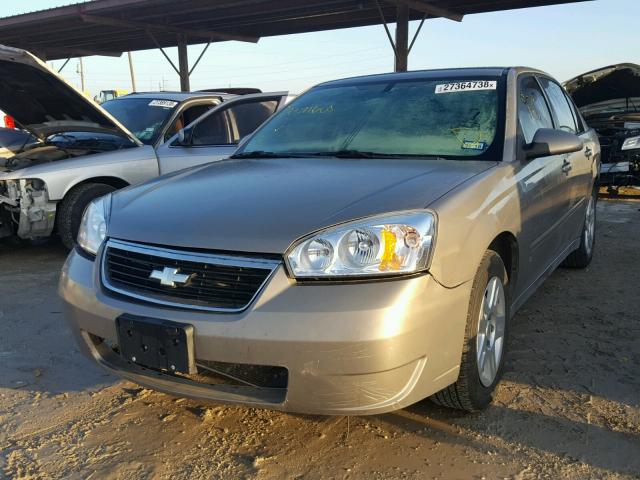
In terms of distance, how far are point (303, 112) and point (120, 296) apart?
72.6 inches

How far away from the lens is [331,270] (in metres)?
2.08

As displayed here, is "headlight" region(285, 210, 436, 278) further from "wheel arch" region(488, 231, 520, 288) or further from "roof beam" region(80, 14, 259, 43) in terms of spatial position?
"roof beam" region(80, 14, 259, 43)

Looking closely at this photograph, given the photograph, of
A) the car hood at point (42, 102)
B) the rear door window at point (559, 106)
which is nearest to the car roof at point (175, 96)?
the car hood at point (42, 102)

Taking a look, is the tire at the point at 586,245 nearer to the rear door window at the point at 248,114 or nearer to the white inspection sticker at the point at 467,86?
the white inspection sticker at the point at 467,86

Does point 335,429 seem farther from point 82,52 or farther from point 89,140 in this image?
point 82,52

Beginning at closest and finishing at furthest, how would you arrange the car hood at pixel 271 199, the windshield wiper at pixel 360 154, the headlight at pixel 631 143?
the car hood at pixel 271 199
the windshield wiper at pixel 360 154
the headlight at pixel 631 143

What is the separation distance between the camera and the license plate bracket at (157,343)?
2107mm

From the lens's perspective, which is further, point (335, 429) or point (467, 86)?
point (467, 86)

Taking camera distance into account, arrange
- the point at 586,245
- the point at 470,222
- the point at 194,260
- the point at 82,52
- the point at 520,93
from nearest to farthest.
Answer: the point at 194,260 → the point at 470,222 → the point at 520,93 → the point at 586,245 → the point at 82,52

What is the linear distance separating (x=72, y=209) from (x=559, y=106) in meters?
4.26

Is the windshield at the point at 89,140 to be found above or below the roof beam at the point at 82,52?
below

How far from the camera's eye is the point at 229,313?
2.08 metres

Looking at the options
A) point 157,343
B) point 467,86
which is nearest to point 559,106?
point 467,86

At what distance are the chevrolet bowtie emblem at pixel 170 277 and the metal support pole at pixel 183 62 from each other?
667 inches
